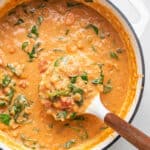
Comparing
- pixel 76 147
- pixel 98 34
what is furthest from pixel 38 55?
pixel 76 147

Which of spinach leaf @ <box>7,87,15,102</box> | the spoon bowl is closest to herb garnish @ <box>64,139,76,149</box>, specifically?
the spoon bowl

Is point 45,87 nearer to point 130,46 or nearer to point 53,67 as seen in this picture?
point 53,67

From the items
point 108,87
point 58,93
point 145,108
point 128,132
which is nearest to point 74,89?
point 58,93

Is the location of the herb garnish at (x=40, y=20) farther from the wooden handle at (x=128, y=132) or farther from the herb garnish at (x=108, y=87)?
the wooden handle at (x=128, y=132)

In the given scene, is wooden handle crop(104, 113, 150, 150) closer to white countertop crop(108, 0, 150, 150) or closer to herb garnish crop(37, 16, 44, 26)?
white countertop crop(108, 0, 150, 150)

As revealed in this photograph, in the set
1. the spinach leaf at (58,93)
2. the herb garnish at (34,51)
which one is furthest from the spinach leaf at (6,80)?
the spinach leaf at (58,93)
